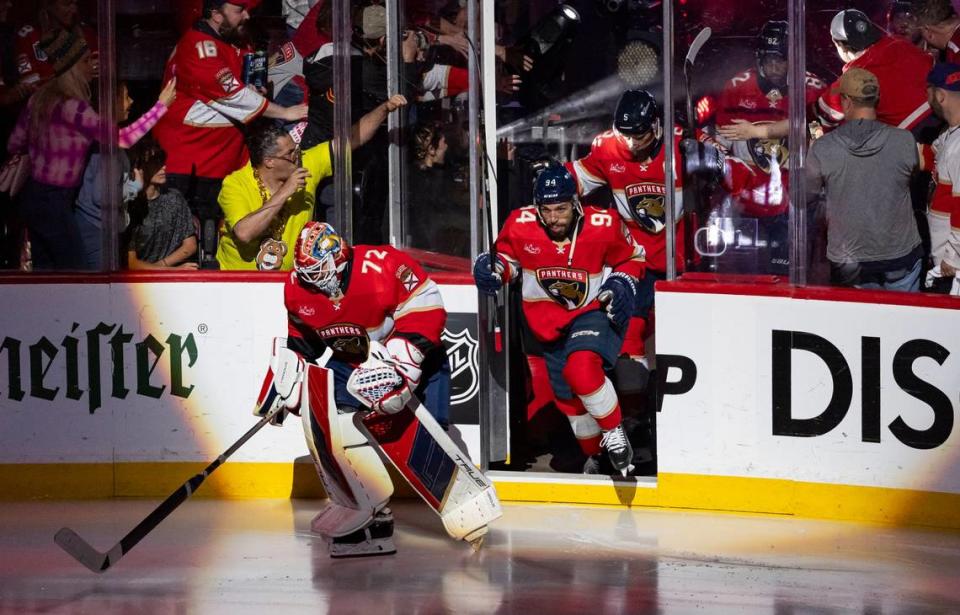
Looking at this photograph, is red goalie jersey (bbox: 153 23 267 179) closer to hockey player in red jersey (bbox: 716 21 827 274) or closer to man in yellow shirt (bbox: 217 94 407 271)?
man in yellow shirt (bbox: 217 94 407 271)

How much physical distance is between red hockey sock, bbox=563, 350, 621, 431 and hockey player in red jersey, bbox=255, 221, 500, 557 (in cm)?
77

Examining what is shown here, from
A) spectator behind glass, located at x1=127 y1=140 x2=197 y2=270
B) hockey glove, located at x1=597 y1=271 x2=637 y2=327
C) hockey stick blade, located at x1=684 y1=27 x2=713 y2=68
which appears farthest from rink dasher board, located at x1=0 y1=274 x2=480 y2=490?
hockey stick blade, located at x1=684 y1=27 x2=713 y2=68

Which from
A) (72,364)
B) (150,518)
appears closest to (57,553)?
(150,518)

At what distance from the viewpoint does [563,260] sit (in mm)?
6324

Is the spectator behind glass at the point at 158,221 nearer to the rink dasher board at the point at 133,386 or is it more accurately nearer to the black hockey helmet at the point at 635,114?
the rink dasher board at the point at 133,386

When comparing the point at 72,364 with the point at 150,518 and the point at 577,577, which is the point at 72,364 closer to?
the point at 150,518

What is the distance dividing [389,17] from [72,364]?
210 cm

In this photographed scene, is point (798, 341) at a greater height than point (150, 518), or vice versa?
point (798, 341)

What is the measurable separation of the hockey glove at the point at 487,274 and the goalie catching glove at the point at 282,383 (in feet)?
3.08

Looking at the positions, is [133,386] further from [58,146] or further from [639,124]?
[639,124]

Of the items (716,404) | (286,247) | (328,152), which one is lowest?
(716,404)

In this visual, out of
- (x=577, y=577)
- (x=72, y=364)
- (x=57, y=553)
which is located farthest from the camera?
(x=72, y=364)

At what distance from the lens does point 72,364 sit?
655cm

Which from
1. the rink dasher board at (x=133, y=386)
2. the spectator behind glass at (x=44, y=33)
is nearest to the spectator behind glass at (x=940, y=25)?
the rink dasher board at (x=133, y=386)
